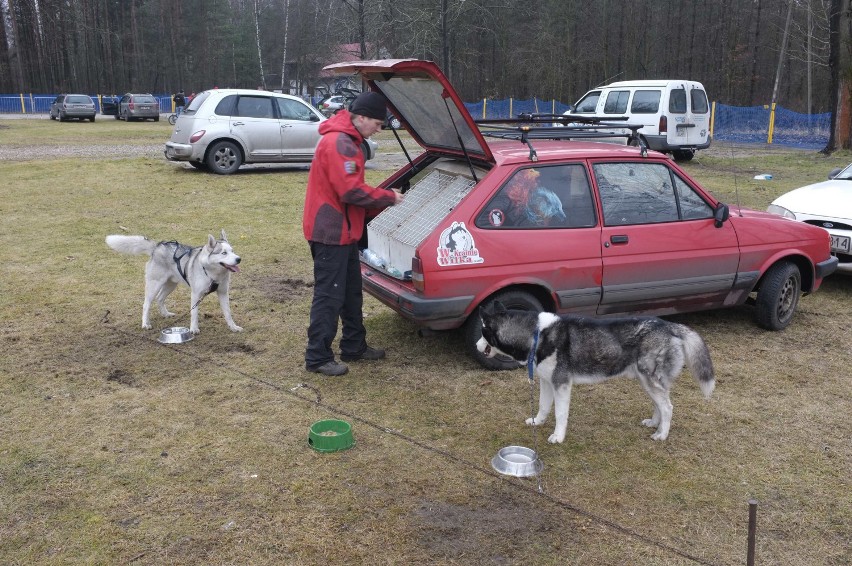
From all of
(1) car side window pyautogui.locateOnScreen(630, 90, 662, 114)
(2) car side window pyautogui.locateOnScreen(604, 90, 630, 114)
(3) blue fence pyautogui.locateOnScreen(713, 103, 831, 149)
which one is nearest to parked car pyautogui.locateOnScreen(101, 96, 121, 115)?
(2) car side window pyautogui.locateOnScreen(604, 90, 630, 114)

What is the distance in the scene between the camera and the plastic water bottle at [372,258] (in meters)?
5.94

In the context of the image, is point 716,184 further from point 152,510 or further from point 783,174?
point 152,510

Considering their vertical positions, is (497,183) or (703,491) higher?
(497,183)

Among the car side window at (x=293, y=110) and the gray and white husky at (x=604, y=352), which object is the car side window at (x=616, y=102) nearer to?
the car side window at (x=293, y=110)

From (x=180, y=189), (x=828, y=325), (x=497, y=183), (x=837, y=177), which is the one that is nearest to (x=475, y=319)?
(x=497, y=183)

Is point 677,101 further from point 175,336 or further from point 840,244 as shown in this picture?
point 175,336

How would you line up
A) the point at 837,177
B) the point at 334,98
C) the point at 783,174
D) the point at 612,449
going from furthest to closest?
the point at 334,98, the point at 783,174, the point at 837,177, the point at 612,449

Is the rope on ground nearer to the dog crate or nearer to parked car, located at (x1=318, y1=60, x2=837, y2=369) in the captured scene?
parked car, located at (x1=318, y1=60, x2=837, y2=369)

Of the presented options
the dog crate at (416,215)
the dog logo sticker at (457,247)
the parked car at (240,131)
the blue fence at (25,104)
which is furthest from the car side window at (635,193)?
the blue fence at (25,104)

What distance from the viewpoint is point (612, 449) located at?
443 centimetres

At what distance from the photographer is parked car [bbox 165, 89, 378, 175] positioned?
1499 centimetres

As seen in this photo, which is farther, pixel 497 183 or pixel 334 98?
pixel 334 98

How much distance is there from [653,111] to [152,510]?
18.6 metres

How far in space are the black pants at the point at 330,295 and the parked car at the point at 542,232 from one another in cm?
25
